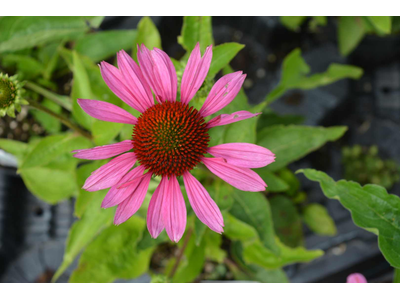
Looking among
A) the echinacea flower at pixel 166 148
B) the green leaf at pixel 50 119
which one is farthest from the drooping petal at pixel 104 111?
the green leaf at pixel 50 119

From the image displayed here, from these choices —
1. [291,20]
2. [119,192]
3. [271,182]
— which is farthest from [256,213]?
[291,20]

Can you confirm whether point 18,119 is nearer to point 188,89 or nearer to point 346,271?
point 188,89

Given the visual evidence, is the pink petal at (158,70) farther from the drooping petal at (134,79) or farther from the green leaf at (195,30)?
the green leaf at (195,30)

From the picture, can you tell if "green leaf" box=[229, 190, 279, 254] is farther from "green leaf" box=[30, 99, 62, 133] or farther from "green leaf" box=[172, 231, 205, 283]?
"green leaf" box=[30, 99, 62, 133]

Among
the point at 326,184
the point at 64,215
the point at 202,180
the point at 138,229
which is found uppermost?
the point at 326,184

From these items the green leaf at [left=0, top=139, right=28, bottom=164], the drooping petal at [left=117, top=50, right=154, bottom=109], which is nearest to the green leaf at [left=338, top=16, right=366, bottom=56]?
Answer: the drooping petal at [left=117, top=50, right=154, bottom=109]

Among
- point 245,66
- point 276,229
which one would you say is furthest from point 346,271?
point 245,66
